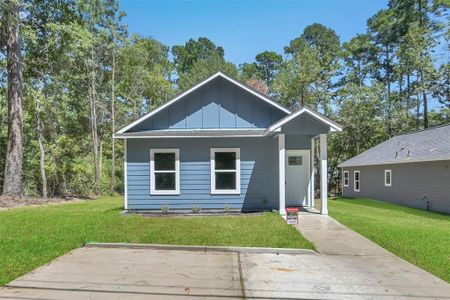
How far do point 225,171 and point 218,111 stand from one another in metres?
2.20

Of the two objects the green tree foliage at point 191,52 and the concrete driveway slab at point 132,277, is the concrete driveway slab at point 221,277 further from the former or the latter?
the green tree foliage at point 191,52

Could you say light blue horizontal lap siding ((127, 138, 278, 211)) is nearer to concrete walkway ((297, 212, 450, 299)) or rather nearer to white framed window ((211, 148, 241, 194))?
white framed window ((211, 148, 241, 194))

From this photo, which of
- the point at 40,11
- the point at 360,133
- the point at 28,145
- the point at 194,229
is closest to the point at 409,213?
the point at 194,229

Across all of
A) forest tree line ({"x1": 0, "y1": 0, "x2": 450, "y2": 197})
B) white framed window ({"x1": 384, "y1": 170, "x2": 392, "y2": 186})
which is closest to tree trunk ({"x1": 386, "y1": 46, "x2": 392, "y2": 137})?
forest tree line ({"x1": 0, "y1": 0, "x2": 450, "y2": 197})

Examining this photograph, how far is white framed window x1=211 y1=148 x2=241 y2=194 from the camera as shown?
12867 millimetres

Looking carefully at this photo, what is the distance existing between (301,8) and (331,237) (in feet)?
26.0

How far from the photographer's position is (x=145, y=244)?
7328mm

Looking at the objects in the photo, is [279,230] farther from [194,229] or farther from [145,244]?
[145,244]

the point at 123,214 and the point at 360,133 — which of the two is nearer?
the point at 123,214

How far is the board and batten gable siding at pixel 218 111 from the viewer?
43.9ft

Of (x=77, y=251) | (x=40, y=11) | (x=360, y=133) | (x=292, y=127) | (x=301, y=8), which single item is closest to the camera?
(x=77, y=251)

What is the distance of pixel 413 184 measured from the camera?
18.1 meters

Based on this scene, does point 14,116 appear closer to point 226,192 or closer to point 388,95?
point 226,192

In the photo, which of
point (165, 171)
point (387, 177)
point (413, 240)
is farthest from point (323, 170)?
point (387, 177)
